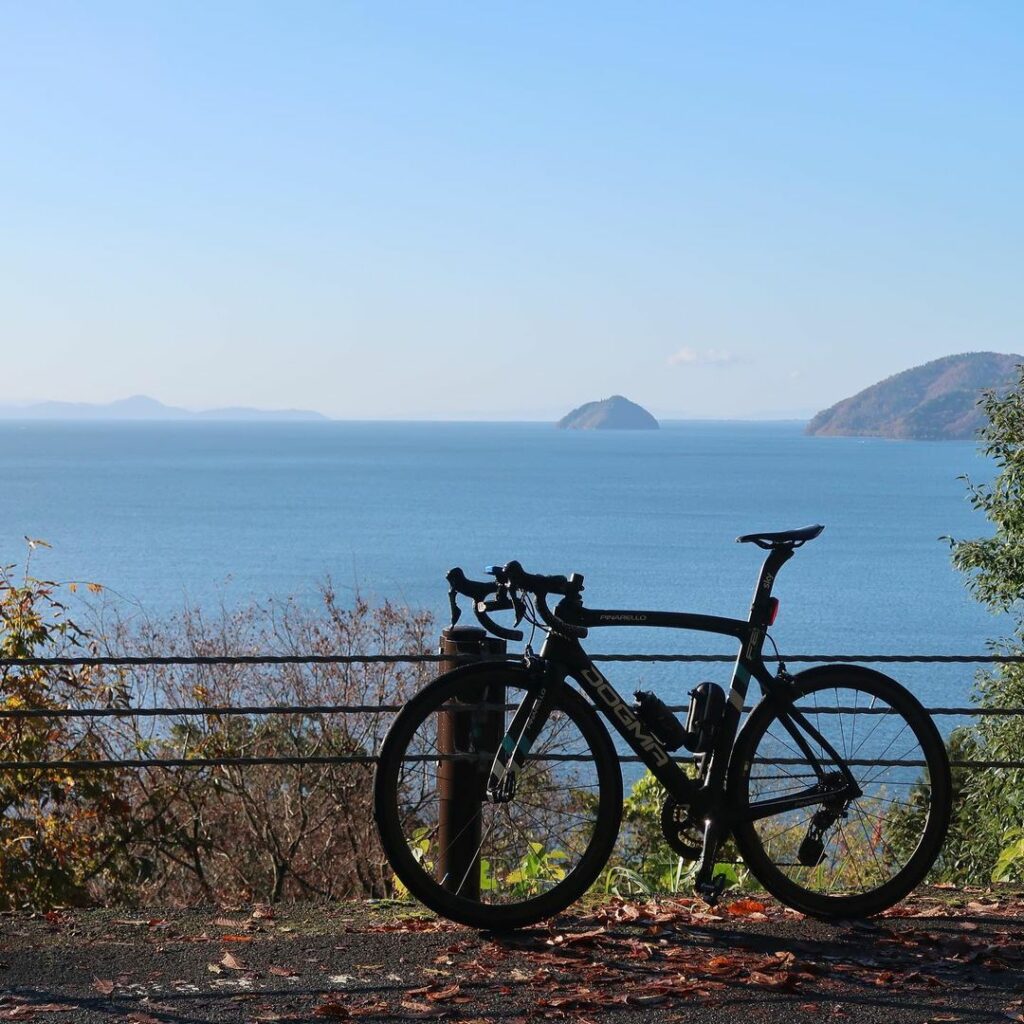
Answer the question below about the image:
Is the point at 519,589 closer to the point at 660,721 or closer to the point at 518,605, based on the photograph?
the point at 518,605

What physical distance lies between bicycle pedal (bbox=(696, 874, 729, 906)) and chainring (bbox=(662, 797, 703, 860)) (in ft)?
0.34

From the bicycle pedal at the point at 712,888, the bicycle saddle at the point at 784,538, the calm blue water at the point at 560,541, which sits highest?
the bicycle saddle at the point at 784,538

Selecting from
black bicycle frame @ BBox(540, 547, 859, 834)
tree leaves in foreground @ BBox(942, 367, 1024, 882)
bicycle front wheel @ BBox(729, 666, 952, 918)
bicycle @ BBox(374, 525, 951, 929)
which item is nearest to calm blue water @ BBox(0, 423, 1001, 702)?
tree leaves in foreground @ BBox(942, 367, 1024, 882)

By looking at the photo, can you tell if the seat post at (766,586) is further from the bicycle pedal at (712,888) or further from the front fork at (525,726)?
the bicycle pedal at (712,888)

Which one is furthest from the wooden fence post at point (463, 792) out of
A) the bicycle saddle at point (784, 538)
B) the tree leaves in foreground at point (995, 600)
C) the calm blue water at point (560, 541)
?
the calm blue water at point (560, 541)

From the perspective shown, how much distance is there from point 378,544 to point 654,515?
31.8 metres

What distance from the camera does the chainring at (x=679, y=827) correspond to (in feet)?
17.0

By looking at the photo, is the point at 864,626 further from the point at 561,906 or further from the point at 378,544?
the point at 561,906

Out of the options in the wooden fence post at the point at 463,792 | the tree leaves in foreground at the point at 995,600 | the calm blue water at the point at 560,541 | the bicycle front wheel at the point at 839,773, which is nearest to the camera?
the bicycle front wheel at the point at 839,773

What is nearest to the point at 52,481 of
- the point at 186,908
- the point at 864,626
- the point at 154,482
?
the point at 154,482

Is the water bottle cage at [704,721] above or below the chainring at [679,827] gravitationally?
above

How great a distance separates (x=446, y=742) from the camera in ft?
18.3

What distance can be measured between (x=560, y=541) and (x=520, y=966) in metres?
83.3

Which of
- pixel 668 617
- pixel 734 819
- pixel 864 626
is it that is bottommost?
pixel 864 626
